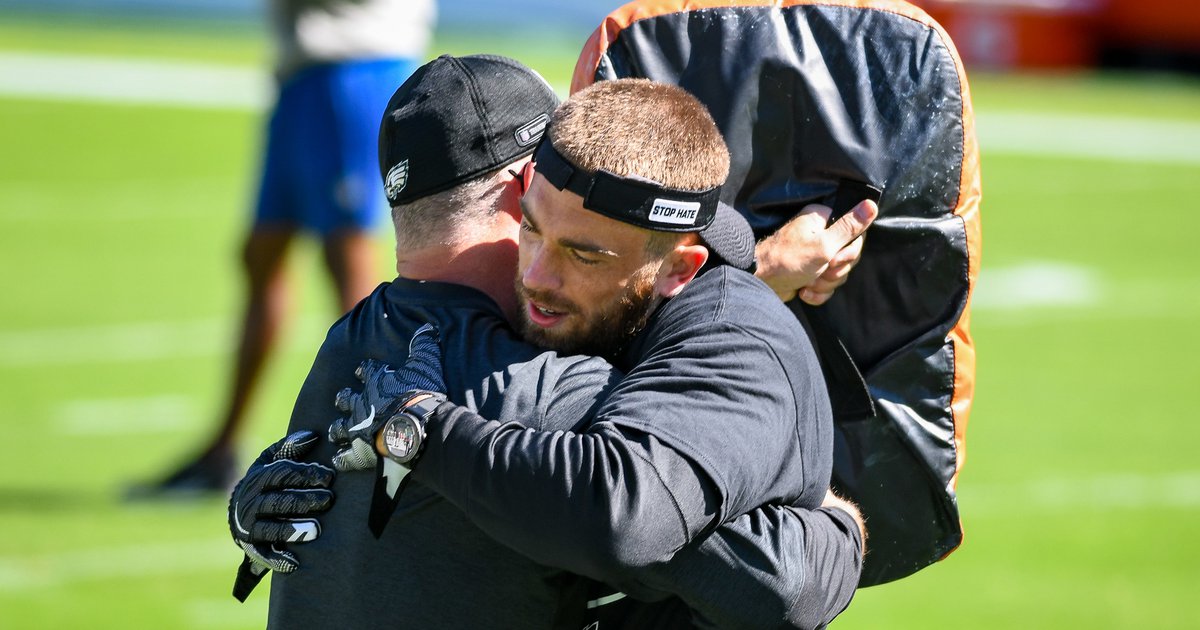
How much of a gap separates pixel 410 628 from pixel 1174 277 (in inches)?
440

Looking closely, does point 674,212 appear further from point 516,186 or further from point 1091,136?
point 1091,136

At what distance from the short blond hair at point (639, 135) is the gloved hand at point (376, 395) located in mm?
379

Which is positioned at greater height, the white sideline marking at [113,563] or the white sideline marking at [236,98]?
the white sideline marking at [113,563]

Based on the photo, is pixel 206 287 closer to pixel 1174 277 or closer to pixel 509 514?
pixel 1174 277

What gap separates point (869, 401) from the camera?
10.7ft

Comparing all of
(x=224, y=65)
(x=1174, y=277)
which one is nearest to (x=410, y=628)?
(x=1174, y=277)

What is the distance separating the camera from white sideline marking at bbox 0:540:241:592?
21.3ft

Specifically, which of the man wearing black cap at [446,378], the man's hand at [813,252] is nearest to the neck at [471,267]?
the man wearing black cap at [446,378]

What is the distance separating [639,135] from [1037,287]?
10214 millimetres

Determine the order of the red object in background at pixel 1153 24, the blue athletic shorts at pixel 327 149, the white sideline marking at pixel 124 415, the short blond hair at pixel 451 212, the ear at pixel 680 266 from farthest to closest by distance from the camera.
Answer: the red object in background at pixel 1153 24 < the white sideline marking at pixel 124 415 < the blue athletic shorts at pixel 327 149 < the short blond hair at pixel 451 212 < the ear at pixel 680 266

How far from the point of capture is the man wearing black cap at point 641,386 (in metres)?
2.46

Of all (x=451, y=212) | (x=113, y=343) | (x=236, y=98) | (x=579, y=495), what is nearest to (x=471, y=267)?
(x=451, y=212)

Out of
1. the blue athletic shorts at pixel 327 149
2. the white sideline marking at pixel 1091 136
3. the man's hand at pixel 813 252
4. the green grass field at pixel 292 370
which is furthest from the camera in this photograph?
the white sideline marking at pixel 1091 136

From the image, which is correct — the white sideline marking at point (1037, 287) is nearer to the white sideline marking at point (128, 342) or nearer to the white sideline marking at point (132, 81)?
the white sideline marking at point (128, 342)
